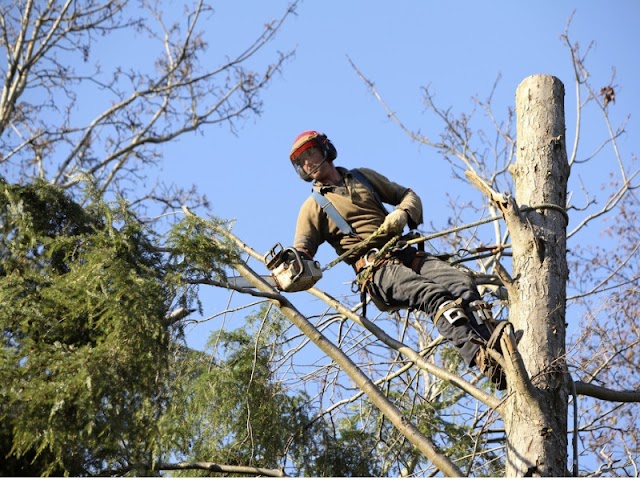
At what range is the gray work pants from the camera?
606 centimetres

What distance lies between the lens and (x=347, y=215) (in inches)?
271

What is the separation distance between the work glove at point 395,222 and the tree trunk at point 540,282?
Answer: 0.68 m

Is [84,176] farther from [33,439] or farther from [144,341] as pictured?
[33,439]

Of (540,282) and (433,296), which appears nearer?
(540,282)

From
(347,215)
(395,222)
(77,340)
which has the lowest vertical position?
(77,340)

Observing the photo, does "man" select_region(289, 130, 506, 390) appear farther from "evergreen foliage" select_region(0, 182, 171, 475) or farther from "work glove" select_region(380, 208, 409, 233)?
"evergreen foliage" select_region(0, 182, 171, 475)

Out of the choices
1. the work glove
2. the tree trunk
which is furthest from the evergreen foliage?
the tree trunk

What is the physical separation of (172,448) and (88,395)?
845mm

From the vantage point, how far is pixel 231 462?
6.93 m

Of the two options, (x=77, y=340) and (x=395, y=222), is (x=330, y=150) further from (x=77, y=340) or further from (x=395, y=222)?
(x=77, y=340)

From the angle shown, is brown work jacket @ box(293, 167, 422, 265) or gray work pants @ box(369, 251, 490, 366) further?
brown work jacket @ box(293, 167, 422, 265)

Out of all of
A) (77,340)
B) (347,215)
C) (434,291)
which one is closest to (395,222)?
(347,215)

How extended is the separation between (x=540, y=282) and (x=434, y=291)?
628mm

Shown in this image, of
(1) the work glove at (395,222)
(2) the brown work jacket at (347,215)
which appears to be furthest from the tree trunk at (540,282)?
(2) the brown work jacket at (347,215)
